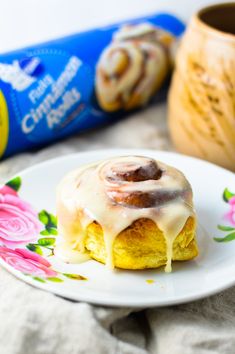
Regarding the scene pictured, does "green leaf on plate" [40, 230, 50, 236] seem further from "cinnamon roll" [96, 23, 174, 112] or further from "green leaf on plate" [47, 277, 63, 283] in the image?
"cinnamon roll" [96, 23, 174, 112]

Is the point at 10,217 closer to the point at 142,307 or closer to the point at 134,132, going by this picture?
the point at 142,307

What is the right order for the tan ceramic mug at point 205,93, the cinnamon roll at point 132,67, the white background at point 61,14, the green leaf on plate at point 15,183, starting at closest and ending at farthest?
the green leaf on plate at point 15,183, the tan ceramic mug at point 205,93, the cinnamon roll at point 132,67, the white background at point 61,14

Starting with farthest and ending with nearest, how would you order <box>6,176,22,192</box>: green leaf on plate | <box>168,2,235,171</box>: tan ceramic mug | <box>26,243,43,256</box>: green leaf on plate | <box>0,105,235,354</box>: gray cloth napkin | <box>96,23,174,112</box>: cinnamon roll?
1. <box>96,23,174,112</box>: cinnamon roll
2. <box>168,2,235,171</box>: tan ceramic mug
3. <box>6,176,22,192</box>: green leaf on plate
4. <box>26,243,43,256</box>: green leaf on plate
5. <box>0,105,235,354</box>: gray cloth napkin

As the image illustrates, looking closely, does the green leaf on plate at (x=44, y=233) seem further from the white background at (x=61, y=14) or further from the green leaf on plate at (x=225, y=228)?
the white background at (x=61, y=14)

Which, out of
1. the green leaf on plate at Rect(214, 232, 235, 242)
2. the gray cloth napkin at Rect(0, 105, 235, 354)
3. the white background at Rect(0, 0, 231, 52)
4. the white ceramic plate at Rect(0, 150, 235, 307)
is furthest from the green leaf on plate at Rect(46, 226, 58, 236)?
the white background at Rect(0, 0, 231, 52)

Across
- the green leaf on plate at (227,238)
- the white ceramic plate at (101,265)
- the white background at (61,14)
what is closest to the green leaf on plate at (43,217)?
the white ceramic plate at (101,265)

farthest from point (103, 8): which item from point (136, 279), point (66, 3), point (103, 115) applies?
point (136, 279)
